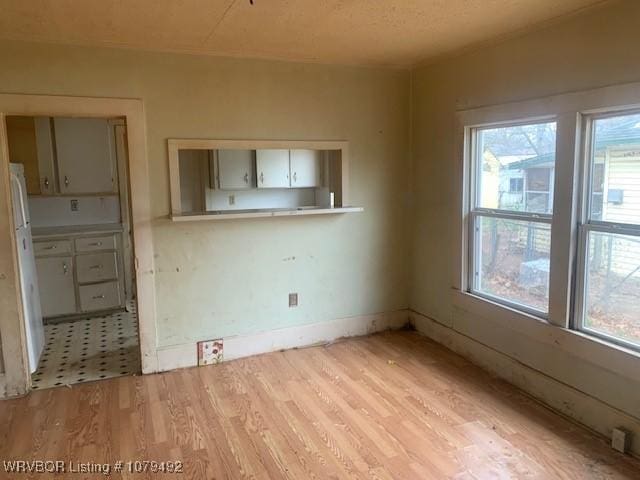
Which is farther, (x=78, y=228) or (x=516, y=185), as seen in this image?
(x=78, y=228)

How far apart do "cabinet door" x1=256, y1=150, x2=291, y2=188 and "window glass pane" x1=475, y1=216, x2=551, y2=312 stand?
2.51m

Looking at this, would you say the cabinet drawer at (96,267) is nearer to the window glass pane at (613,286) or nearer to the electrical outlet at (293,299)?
the electrical outlet at (293,299)

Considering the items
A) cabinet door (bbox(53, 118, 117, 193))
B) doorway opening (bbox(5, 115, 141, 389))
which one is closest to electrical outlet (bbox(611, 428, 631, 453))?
doorway opening (bbox(5, 115, 141, 389))

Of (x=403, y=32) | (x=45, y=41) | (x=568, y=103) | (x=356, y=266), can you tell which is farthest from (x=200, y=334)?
(x=568, y=103)

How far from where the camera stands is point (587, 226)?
2754mm

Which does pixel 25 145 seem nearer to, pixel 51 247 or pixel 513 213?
pixel 51 247

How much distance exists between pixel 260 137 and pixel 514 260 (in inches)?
83.4

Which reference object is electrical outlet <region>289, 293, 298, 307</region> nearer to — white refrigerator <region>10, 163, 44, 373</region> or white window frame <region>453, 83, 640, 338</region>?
white window frame <region>453, 83, 640, 338</region>

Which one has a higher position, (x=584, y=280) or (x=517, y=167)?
(x=517, y=167)

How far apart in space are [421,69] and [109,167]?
3458mm

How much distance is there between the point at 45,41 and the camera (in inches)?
122

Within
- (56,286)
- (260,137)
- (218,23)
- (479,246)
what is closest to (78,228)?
(56,286)

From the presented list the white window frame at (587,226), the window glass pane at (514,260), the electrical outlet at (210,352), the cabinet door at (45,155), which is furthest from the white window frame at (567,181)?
the cabinet door at (45,155)

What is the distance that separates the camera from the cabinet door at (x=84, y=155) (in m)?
4.99
